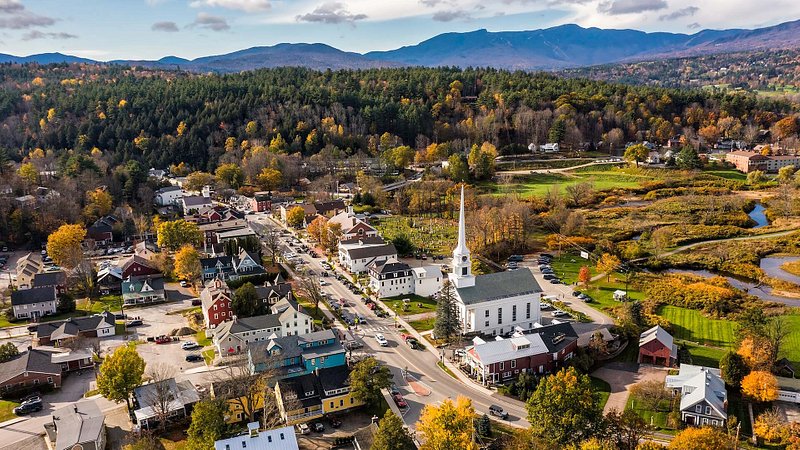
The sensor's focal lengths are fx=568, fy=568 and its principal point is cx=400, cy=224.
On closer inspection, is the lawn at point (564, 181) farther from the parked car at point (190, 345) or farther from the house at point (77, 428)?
the house at point (77, 428)

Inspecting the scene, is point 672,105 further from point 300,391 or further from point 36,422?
point 36,422

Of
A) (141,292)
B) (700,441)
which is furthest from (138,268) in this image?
(700,441)

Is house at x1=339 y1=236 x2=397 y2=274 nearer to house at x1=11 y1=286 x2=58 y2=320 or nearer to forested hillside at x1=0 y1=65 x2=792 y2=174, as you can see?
house at x1=11 y1=286 x2=58 y2=320

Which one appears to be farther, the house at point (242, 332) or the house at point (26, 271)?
the house at point (26, 271)

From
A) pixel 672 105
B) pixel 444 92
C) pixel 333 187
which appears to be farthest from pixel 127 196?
pixel 672 105

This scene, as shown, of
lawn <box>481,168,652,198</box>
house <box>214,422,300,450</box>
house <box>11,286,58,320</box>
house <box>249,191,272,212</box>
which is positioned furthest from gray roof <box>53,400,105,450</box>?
lawn <box>481,168,652,198</box>

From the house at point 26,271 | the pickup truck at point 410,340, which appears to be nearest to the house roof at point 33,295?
the house at point 26,271
